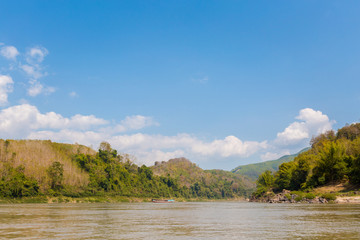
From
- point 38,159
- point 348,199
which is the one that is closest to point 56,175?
point 38,159

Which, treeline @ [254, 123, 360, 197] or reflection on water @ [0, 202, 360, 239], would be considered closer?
reflection on water @ [0, 202, 360, 239]

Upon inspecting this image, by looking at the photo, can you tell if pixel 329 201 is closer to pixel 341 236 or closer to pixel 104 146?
pixel 341 236

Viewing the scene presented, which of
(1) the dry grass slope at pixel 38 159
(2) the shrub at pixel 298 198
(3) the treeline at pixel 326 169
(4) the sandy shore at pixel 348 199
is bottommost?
(2) the shrub at pixel 298 198

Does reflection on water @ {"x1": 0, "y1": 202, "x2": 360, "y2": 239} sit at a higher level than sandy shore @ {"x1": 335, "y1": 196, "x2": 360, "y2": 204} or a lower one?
higher

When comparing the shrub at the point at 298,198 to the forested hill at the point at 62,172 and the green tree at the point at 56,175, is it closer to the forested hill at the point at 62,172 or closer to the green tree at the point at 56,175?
the forested hill at the point at 62,172

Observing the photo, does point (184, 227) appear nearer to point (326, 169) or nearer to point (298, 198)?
point (298, 198)

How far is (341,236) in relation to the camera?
1761 centimetres

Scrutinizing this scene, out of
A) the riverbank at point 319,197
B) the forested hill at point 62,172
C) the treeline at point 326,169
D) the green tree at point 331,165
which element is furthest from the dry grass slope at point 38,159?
the green tree at point 331,165

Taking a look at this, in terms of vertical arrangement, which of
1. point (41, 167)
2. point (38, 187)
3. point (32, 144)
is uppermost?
point (32, 144)

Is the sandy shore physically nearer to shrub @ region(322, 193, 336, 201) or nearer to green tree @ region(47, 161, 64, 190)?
shrub @ region(322, 193, 336, 201)

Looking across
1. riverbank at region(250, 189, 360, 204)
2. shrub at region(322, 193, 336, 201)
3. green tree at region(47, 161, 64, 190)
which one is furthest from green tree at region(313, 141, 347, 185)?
green tree at region(47, 161, 64, 190)

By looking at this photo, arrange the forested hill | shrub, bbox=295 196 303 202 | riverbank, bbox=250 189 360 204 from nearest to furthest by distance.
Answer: riverbank, bbox=250 189 360 204, shrub, bbox=295 196 303 202, the forested hill

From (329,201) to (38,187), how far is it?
301 ft

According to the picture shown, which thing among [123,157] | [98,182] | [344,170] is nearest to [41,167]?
[98,182]
